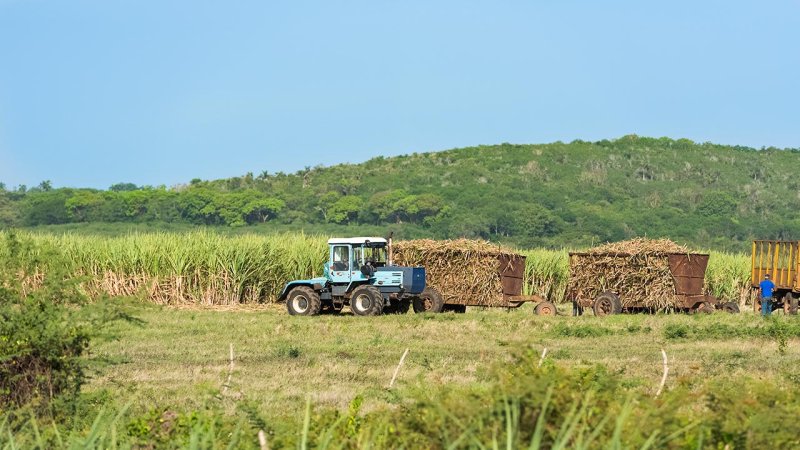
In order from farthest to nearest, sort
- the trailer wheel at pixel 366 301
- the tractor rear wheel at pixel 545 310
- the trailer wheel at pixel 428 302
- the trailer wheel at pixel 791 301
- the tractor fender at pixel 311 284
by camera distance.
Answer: the tractor rear wheel at pixel 545 310, the trailer wheel at pixel 428 302, the trailer wheel at pixel 791 301, the tractor fender at pixel 311 284, the trailer wheel at pixel 366 301

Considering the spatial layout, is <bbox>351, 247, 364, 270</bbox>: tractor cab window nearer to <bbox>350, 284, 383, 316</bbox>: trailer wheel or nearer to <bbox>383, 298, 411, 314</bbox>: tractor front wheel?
<bbox>350, 284, 383, 316</bbox>: trailer wheel

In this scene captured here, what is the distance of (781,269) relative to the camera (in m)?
34.0

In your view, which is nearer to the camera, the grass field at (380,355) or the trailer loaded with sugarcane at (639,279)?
the grass field at (380,355)

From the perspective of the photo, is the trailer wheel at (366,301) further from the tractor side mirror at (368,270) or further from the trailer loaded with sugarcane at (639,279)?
the trailer loaded with sugarcane at (639,279)

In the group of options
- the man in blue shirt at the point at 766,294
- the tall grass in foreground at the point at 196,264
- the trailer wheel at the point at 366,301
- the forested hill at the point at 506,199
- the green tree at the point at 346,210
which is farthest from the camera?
the green tree at the point at 346,210

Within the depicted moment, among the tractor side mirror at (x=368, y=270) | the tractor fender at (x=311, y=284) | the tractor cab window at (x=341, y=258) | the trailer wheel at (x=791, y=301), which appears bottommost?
the trailer wheel at (x=791, y=301)

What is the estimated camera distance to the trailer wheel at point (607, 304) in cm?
3288

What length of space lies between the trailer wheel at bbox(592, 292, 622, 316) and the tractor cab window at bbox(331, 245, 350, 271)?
6.51 m

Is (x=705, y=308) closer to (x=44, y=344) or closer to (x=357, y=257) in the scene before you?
(x=357, y=257)

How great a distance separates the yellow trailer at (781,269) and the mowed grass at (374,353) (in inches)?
108

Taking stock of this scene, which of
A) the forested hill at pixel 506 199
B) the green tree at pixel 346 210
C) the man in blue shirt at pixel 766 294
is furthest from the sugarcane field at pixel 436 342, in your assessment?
the green tree at pixel 346 210

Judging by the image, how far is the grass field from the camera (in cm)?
1421

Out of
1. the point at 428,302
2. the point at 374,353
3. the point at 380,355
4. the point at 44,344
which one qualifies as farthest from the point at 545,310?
the point at 44,344

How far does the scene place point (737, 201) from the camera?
419 feet
